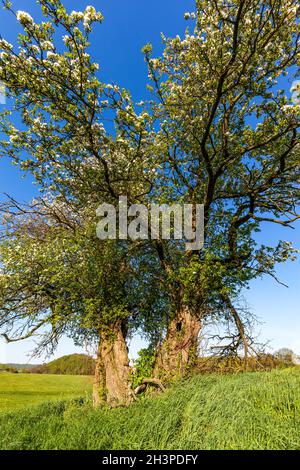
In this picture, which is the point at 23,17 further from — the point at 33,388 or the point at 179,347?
the point at 33,388

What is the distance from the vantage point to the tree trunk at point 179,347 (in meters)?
13.6

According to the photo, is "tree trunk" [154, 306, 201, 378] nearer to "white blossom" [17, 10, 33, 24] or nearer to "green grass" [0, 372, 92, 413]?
"white blossom" [17, 10, 33, 24]

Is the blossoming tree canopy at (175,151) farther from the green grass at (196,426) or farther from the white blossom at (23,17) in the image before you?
the green grass at (196,426)

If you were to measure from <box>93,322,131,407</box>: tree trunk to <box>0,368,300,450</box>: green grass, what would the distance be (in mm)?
4591

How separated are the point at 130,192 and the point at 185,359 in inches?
290

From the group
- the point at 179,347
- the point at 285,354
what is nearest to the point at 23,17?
the point at 179,347

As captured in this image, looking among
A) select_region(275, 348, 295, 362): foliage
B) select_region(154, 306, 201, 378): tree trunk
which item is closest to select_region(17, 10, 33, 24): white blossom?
select_region(154, 306, 201, 378): tree trunk

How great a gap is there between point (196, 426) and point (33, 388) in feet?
101

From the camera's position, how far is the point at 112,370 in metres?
14.2

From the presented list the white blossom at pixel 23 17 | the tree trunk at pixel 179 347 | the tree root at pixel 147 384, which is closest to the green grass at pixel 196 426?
the tree root at pixel 147 384

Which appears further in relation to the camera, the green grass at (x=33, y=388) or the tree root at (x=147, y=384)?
the green grass at (x=33, y=388)

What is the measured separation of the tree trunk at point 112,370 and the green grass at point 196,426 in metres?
4.59
